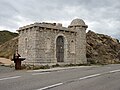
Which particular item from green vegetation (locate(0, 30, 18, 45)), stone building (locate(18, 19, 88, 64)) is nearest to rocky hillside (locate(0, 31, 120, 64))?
stone building (locate(18, 19, 88, 64))

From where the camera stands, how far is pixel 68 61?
98.5 ft

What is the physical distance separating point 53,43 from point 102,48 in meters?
18.0

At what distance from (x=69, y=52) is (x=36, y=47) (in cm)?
528

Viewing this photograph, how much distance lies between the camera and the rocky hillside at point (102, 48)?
40.6 meters

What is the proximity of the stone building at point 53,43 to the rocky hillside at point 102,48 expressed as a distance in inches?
290

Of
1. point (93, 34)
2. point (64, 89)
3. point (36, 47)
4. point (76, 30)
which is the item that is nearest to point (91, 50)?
point (93, 34)

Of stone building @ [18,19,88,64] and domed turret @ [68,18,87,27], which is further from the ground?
domed turret @ [68,18,87,27]

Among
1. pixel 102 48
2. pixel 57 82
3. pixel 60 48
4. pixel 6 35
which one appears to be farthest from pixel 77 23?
pixel 6 35

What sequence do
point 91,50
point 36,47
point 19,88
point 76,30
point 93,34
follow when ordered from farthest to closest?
point 93,34
point 91,50
point 76,30
point 36,47
point 19,88

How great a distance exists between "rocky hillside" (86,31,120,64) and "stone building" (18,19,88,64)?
737 cm

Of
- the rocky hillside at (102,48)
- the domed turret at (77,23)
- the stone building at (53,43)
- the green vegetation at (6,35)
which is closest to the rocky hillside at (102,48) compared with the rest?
the rocky hillside at (102,48)

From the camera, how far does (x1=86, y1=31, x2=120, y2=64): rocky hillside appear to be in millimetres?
40612

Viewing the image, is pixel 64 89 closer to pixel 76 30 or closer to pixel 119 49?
pixel 76 30

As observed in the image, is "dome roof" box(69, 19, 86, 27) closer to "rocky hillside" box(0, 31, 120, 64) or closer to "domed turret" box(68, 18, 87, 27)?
"domed turret" box(68, 18, 87, 27)
